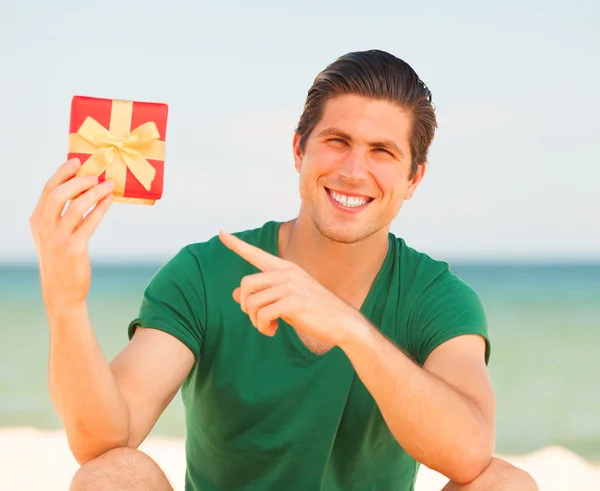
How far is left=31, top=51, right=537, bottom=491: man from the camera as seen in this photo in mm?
2568

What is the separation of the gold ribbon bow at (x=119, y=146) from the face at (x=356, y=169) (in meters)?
0.78

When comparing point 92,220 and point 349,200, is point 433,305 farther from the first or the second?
point 92,220

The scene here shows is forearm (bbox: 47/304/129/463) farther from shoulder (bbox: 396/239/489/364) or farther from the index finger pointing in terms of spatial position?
shoulder (bbox: 396/239/489/364)

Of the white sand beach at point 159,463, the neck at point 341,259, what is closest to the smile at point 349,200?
the neck at point 341,259

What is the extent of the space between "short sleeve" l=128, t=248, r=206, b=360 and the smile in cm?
57

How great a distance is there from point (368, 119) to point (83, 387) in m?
1.42

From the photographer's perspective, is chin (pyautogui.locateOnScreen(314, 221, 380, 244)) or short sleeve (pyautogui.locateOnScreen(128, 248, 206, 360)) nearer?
short sleeve (pyautogui.locateOnScreen(128, 248, 206, 360))

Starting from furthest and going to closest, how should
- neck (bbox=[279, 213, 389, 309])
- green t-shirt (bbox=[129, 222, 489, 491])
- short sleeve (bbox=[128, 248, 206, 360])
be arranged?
1. neck (bbox=[279, 213, 389, 309])
2. green t-shirt (bbox=[129, 222, 489, 491])
3. short sleeve (bbox=[128, 248, 206, 360])

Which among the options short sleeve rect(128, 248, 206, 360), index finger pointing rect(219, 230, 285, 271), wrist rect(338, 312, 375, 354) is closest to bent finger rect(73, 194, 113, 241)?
index finger pointing rect(219, 230, 285, 271)

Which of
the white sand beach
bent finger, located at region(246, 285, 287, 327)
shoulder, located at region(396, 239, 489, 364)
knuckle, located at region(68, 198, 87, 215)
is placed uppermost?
knuckle, located at region(68, 198, 87, 215)

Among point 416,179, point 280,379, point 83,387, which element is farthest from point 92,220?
point 416,179

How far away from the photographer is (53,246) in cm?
228

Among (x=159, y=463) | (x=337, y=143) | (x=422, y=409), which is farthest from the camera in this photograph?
(x=159, y=463)

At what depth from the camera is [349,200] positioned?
3.18 meters
